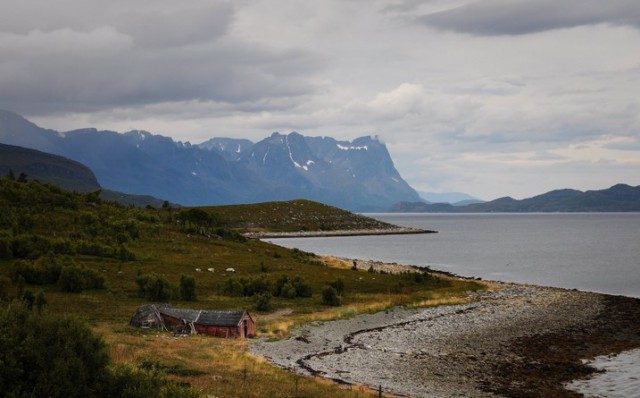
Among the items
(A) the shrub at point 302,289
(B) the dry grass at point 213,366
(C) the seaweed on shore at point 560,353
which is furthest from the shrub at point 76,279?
(C) the seaweed on shore at point 560,353

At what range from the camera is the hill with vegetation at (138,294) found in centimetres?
1513

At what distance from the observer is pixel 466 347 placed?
145ft

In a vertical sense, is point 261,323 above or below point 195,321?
below

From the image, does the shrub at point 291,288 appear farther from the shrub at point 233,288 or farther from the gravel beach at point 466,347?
the gravel beach at point 466,347

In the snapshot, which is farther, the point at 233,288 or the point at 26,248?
the point at 26,248

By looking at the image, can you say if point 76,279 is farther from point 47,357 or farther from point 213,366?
point 47,357

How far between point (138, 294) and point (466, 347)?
97.4ft

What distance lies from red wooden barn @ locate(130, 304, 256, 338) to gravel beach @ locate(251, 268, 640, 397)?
74.8 inches

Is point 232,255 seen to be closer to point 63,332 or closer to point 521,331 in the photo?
point 521,331

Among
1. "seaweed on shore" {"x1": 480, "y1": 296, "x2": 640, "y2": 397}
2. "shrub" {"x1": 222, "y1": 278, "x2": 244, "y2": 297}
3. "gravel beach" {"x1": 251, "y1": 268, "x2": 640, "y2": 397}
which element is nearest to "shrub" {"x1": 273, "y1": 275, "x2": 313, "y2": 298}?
"shrub" {"x1": 222, "y1": 278, "x2": 244, "y2": 297}

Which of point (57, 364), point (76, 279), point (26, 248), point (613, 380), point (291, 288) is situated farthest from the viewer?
point (26, 248)

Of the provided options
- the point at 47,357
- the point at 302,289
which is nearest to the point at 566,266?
the point at 302,289

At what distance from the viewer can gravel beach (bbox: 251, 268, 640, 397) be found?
33.4m

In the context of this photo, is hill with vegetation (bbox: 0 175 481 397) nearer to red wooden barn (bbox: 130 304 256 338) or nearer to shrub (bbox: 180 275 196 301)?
shrub (bbox: 180 275 196 301)
